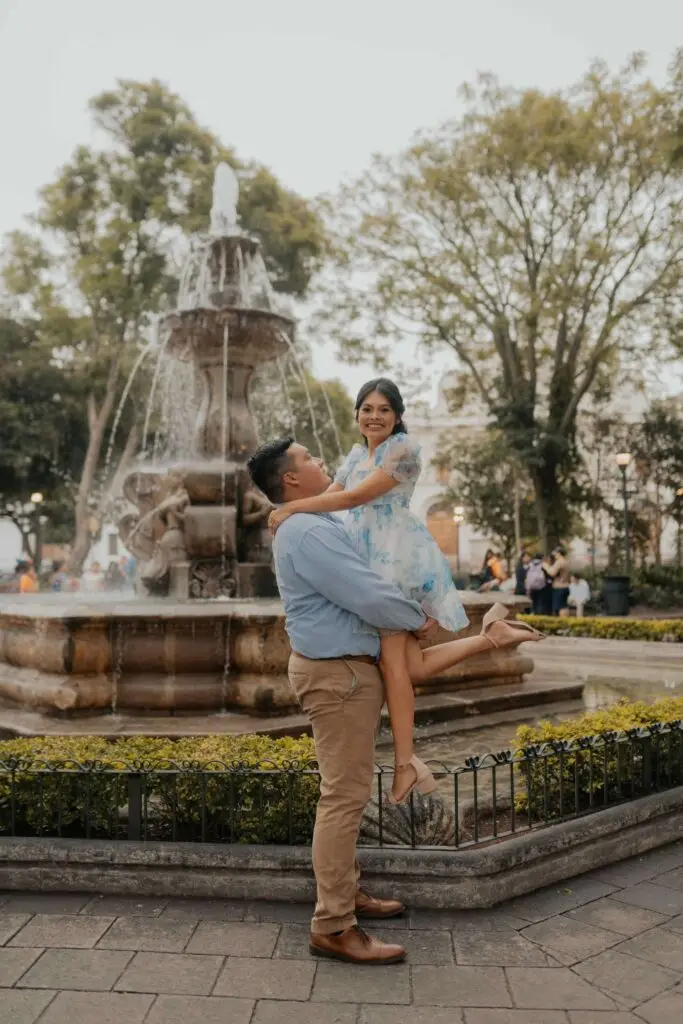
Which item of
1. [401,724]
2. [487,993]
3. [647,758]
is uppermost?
[401,724]

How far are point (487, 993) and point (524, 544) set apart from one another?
31.8 m

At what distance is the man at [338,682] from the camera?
3293 mm

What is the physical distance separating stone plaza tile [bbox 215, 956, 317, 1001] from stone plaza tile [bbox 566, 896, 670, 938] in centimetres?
118

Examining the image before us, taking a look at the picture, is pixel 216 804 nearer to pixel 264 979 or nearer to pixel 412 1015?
pixel 264 979

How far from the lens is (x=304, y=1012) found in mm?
2973

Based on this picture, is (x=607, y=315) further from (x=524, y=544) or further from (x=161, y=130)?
(x=161, y=130)

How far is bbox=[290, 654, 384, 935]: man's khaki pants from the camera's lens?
3.28m

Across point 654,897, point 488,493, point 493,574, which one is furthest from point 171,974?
point 488,493

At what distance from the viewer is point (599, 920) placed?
371 centimetres

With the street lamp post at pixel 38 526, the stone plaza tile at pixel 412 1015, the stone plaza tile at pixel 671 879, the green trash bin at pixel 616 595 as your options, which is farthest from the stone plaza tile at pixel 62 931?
the street lamp post at pixel 38 526

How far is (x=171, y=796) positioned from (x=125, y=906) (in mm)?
516

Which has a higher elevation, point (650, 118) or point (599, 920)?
point (650, 118)

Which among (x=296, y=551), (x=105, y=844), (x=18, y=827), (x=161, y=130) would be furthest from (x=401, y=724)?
(x=161, y=130)

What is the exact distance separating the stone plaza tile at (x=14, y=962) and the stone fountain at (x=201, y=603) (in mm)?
3224
